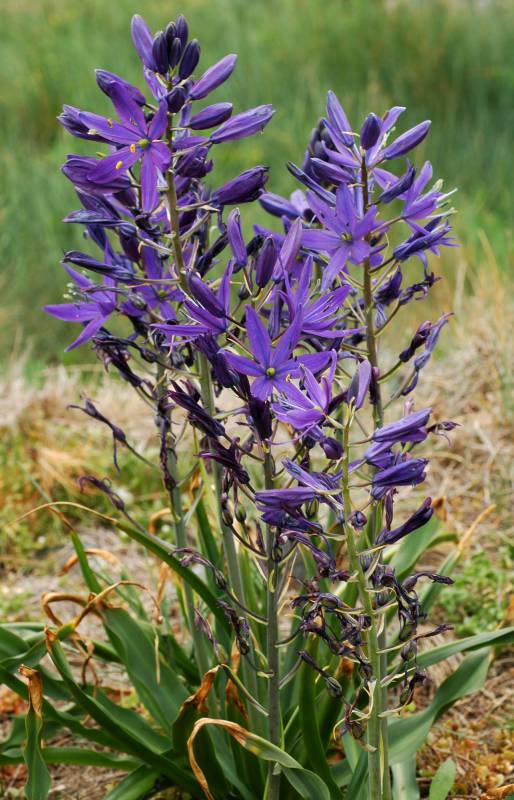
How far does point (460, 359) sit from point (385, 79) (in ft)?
20.4

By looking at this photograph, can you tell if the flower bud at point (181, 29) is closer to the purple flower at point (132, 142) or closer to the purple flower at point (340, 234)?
the purple flower at point (132, 142)

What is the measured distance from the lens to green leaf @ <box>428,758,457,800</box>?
7.40ft

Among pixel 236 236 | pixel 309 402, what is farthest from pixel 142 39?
pixel 309 402

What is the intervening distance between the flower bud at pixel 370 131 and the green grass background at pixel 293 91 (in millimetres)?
5632

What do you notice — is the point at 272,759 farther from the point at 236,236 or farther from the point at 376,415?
the point at 236,236

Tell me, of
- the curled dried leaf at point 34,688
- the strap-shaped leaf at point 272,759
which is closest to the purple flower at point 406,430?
the strap-shaped leaf at point 272,759

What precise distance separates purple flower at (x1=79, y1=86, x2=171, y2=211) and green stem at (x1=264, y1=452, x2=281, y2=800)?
0.58 metres

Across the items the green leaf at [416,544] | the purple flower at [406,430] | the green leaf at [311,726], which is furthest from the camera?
the green leaf at [416,544]

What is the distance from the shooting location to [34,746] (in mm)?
2199

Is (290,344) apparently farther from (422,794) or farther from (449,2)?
(449,2)

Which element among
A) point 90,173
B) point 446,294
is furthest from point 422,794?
point 446,294

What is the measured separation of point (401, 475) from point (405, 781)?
99 cm

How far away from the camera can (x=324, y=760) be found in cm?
217

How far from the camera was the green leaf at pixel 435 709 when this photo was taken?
2.34 metres
